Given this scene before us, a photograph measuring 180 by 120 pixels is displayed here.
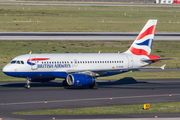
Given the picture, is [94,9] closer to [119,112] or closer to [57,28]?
[57,28]

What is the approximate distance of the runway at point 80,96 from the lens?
30.5 meters

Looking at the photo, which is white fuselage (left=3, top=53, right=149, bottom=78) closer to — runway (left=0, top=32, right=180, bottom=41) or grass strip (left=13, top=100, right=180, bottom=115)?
grass strip (left=13, top=100, right=180, bottom=115)

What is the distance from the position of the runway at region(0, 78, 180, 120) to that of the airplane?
61.3 inches

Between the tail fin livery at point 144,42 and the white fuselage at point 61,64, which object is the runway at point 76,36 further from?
the white fuselage at point 61,64

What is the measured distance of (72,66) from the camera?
4450 centimetres

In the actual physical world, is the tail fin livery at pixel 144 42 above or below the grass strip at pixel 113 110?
above

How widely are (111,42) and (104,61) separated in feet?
127

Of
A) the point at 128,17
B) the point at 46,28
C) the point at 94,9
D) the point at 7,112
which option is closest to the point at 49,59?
the point at 7,112

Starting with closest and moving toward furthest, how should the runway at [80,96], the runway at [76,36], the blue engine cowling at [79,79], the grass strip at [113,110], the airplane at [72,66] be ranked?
the grass strip at [113,110] → the runway at [80,96] → the blue engine cowling at [79,79] → the airplane at [72,66] → the runway at [76,36]

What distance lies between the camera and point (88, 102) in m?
34.5

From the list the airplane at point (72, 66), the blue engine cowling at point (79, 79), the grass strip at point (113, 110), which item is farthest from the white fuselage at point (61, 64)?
the grass strip at point (113, 110)

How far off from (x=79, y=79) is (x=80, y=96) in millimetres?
4050

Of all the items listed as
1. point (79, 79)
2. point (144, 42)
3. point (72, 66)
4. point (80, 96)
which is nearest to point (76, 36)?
point (144, 42)

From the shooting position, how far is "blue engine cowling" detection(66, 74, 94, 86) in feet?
136
